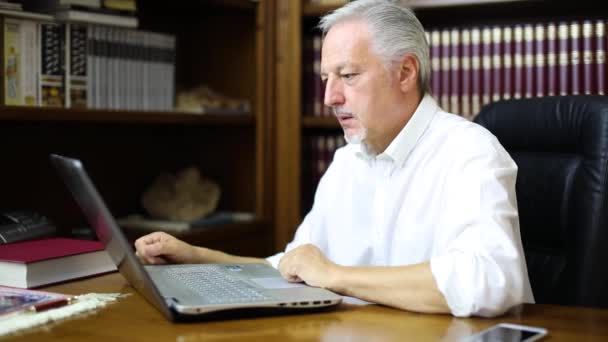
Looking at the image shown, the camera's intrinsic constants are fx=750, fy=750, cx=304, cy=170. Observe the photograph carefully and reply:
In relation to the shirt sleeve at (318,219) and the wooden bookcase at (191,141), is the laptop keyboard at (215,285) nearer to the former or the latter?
the shirt sleeve at (318,219)

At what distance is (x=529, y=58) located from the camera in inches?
93.4

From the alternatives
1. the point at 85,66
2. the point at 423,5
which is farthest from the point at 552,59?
the point at 85,66

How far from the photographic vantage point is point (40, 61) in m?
2.09

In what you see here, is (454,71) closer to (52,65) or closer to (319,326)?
(52,65)

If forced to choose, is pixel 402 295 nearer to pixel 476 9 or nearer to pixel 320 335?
pixel 320 335

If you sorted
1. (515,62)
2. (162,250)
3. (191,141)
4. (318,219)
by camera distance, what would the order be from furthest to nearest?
(191,141), (515,62), (318,219), (162,250)

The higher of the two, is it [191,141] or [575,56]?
[575,56]

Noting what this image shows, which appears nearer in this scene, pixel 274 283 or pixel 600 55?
pixel 274 283

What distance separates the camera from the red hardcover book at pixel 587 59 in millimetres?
2297

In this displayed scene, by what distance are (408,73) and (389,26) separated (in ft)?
0.37

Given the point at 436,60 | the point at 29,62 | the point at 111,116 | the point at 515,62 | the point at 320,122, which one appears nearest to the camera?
the point at 29,62

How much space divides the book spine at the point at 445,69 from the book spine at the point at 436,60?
0.01 metres

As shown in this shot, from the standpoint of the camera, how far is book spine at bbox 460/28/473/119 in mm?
2449

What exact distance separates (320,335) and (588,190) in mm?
764
